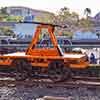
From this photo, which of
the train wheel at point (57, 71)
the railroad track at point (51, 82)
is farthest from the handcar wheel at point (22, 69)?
the train wheel at point (57, 71)

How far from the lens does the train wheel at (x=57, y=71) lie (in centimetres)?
1244

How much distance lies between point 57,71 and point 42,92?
60.0 inches

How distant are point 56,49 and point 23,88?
6.52 ft

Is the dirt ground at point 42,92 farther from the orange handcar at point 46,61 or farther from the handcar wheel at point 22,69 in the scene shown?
the orange handcar at point 46,61

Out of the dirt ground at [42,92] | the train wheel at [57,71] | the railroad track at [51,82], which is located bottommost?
the dirt ground at [42,92]

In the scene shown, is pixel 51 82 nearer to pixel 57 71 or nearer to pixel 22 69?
pixel 57 71

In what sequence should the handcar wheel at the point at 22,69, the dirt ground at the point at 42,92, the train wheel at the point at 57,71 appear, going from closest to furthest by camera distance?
the dirt ground at the point at 42,92 < the train wheel at the point at 57,71 < the handcar wheel at the point at 22,69

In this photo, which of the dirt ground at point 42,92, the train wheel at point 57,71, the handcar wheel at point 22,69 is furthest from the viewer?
the handcar wheel at point 22,69

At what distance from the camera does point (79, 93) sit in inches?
434

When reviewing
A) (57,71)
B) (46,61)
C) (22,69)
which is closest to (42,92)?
(57,71)

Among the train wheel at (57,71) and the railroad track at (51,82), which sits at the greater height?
the train wheel at (57,71)

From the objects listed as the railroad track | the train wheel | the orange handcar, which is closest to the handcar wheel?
the orange handcar

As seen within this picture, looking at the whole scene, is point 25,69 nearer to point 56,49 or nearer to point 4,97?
point 56,49

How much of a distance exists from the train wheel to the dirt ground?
0.68 m
